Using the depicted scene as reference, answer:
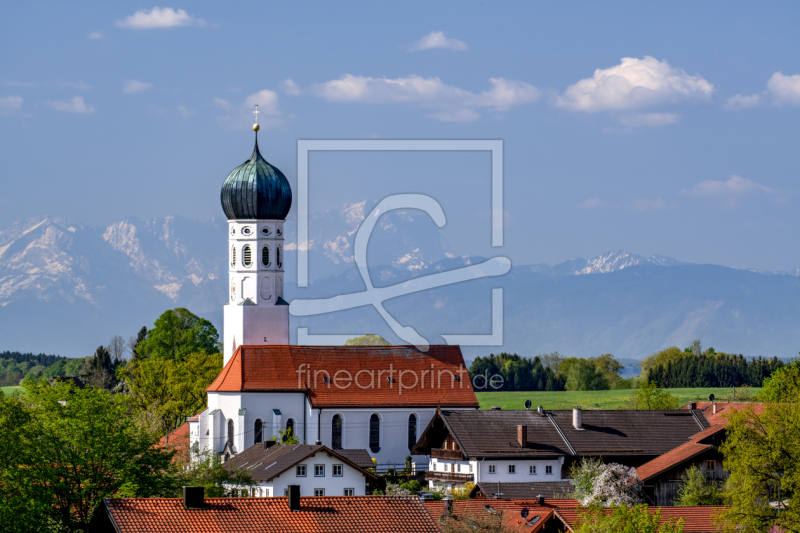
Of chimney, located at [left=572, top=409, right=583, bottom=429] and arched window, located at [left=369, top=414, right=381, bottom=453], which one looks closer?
chimney, located at [left=572, top=409, right=583, bottom=429]

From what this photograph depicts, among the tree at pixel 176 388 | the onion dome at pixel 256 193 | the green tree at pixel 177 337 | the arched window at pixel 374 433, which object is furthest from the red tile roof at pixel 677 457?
the green tree at pixel 177 337

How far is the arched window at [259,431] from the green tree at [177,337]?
26760 millimetres

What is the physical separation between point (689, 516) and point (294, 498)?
14.9 metres

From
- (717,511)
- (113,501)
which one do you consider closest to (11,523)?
(113,501)

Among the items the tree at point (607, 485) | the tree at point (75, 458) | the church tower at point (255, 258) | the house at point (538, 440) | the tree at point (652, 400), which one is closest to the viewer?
the tree at point (75, 458)

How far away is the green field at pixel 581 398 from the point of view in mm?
128375

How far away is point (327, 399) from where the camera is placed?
72562 mm

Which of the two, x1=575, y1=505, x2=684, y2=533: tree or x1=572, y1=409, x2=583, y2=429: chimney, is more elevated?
x1=572, y1=409, x2=583, y2=429: chimney

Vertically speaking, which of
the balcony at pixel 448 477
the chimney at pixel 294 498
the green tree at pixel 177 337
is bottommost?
the balcony at pixel 448 477

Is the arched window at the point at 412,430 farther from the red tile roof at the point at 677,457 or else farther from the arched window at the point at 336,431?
the red tile roof at the point at 677,457

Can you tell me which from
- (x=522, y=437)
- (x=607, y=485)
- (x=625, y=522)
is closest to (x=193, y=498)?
(x=625, y=522)

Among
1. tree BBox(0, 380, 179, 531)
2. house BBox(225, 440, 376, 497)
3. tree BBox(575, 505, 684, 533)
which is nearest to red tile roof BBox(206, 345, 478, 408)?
house BBox(225, 440, 376, 497)

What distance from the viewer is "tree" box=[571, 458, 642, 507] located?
4900cm

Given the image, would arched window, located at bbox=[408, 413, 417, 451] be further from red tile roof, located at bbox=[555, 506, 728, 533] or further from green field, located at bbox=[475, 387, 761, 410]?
green field, located at bbox=[475, 387, 761, 410]
